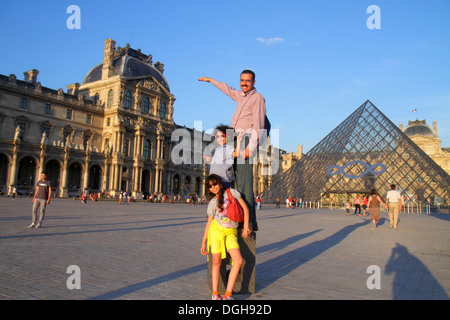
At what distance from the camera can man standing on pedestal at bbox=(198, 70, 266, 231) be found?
424 cm

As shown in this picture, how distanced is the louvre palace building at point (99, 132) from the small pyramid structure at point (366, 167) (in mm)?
5861

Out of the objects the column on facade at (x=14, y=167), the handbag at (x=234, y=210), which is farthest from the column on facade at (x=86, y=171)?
the handbag at (x=234, y=210)

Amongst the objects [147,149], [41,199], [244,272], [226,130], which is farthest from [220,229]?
[147,149]

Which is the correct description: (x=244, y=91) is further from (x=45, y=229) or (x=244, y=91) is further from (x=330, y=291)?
(x=45, y=229)

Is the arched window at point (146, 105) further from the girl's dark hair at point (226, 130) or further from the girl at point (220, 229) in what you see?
the girl at point (220, 229)

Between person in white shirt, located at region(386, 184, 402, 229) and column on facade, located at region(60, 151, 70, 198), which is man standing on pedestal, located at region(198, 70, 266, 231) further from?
column on facade, located at region(60, 151, 70, 198)

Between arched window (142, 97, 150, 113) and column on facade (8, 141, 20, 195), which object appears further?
arched window (142, 97, 150, 113)

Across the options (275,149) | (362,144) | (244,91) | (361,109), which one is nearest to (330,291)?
(244,91)

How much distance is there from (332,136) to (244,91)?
1549 inches

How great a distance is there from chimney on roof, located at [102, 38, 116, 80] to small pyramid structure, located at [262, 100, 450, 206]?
95.1 feet

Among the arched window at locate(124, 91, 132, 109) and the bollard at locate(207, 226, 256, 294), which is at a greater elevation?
the arched window at locate(124, 91, 132, 109)

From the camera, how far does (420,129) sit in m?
87.9

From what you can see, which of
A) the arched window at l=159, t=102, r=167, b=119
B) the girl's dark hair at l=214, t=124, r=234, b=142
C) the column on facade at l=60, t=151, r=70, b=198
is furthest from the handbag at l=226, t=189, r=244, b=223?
the arched window at l=159, t=102, r=167, b=119
